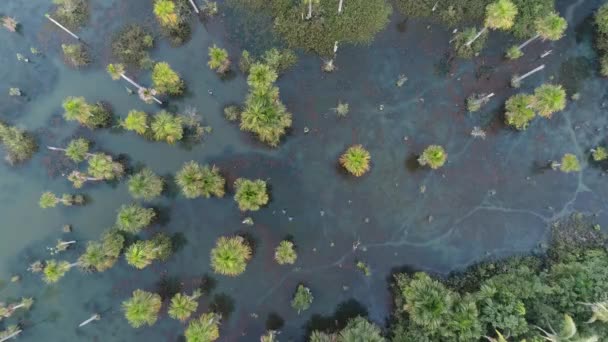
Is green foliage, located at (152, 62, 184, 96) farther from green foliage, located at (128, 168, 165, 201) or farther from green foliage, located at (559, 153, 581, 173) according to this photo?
green foliage, located at (559, 153, 581, 173)

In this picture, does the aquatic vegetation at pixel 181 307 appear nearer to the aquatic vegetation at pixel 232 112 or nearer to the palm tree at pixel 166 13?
the aquatic vegetation at pixel 232 112

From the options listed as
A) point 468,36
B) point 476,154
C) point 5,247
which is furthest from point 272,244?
point 468,36

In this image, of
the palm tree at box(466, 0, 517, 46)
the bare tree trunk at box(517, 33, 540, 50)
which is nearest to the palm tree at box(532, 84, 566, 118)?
the bare tree trunk at box(517, 33, 540, 50)

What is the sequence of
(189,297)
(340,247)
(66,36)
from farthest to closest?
(66,36)
(340,247)
(189,297)

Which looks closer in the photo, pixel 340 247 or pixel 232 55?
pixel 340 247

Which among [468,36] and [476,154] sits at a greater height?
[468,36]

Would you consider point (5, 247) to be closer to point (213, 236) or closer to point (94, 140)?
point (94, 140)

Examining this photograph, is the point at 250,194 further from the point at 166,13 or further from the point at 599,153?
the point at 599,153
